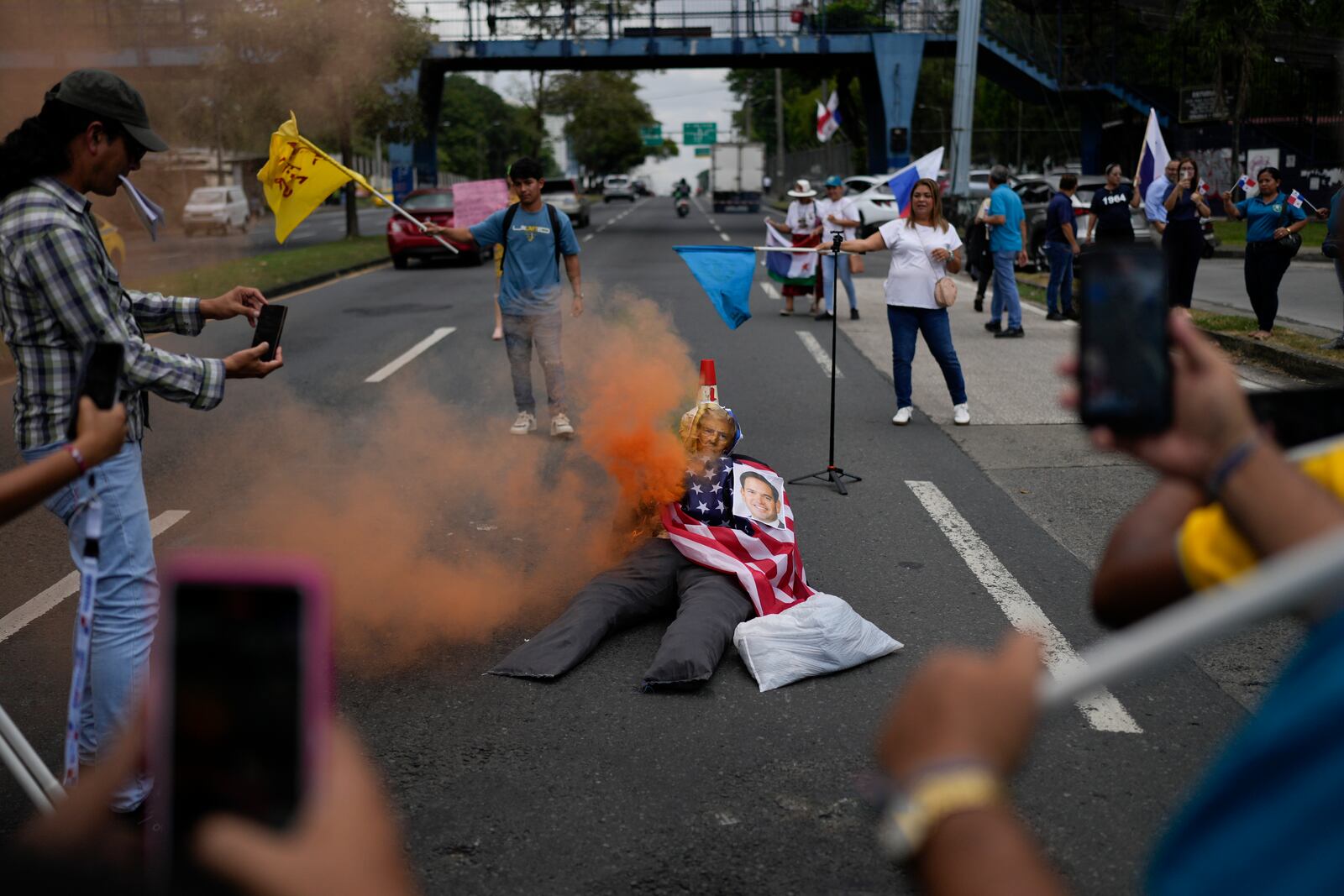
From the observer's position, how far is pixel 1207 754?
3.69 meters

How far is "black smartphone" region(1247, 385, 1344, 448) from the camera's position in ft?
4.73

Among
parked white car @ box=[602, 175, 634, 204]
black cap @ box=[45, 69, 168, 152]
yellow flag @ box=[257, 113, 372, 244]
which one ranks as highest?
black cap @ box=[45, 69, 168, 152]

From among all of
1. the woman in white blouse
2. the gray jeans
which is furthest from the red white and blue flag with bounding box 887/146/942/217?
the gray jeans

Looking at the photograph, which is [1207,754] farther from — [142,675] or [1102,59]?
[1102,59]

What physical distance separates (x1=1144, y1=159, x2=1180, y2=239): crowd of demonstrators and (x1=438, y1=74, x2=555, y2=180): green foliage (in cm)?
7167

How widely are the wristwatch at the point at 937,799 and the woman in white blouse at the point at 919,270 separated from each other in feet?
23.7

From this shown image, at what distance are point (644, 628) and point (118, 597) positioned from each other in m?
2.20

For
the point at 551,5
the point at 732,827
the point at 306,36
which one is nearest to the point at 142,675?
the point at 732,827

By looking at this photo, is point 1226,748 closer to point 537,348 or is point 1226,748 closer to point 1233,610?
point 1233,610

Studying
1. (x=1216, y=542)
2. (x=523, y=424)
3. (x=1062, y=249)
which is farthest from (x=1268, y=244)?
(x=1216, y=542)

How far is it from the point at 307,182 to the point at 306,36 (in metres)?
18.2

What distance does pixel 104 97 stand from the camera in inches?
116

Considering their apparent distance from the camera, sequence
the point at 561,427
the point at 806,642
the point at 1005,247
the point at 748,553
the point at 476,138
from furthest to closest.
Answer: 1. the point at 476,138
2. the point at 1005,247
3. the point at 561,427
4. the point at 748,553
5. the point at 806,642

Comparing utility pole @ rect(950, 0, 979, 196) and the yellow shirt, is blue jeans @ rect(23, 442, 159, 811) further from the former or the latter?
utility pole @ rect(950, 0, 979, 196)
